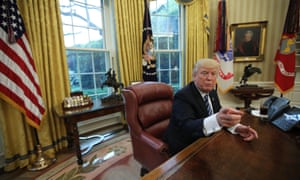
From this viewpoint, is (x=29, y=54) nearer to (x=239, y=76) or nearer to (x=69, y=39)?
(x=69, y=39)

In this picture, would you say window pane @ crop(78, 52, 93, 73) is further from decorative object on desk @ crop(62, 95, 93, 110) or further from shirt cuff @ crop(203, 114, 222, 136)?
shirt cuff @ crop(203, 114, 222, 136)

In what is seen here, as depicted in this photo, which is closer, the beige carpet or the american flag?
the american flag

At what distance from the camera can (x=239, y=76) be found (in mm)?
3604

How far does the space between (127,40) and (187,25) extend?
1414mm

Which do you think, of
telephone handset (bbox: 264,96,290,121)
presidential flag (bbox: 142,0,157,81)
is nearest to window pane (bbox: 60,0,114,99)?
presidential flag (bbox: 142,0,157,81)

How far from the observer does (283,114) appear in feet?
3.61

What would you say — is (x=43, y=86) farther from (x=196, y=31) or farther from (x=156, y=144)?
(x=196, y=31)

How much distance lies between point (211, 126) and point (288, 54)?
3146 millimetres

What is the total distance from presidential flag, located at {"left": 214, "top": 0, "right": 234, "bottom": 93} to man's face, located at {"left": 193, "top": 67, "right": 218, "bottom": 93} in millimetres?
2475

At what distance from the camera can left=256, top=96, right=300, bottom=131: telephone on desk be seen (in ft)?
3.21

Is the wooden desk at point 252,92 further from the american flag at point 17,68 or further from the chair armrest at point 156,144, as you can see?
the american flag at point 17,68

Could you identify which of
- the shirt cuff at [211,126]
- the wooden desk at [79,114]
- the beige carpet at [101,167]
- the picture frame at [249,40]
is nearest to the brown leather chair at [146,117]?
the beige carpet at [101,167]

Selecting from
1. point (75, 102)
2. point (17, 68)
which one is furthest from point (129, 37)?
point (17, 68)

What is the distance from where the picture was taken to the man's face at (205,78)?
3.64ft
